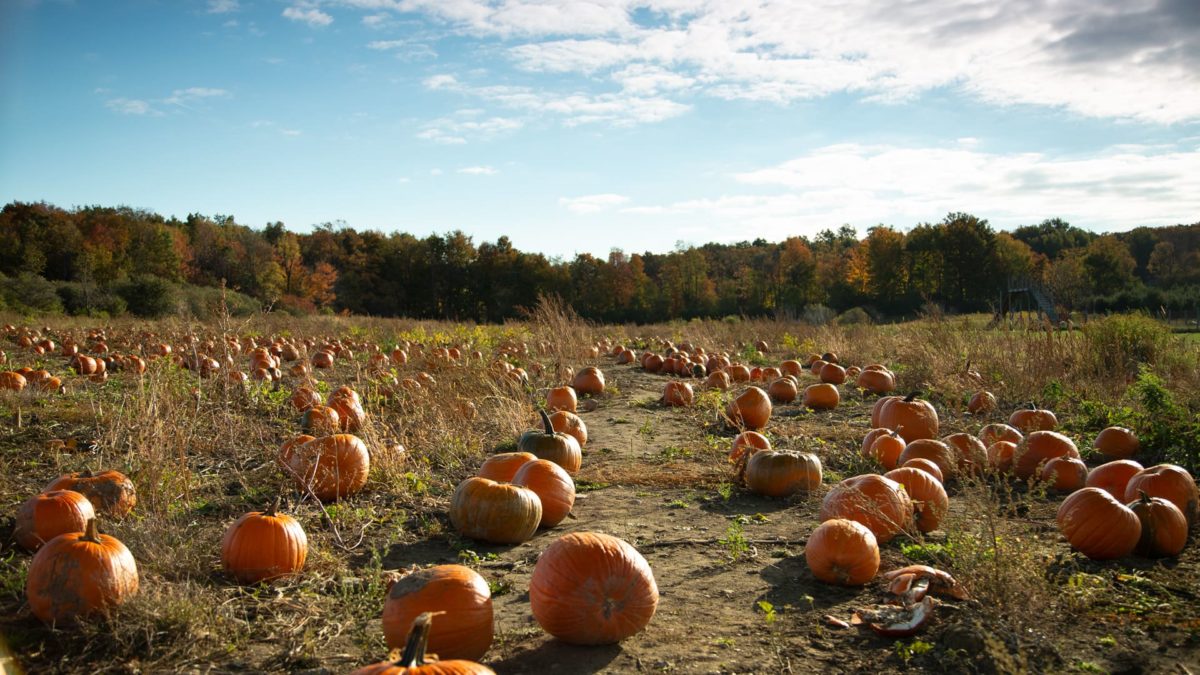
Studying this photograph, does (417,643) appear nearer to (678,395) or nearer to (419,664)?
(419,664)

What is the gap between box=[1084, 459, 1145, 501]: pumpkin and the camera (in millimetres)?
4945

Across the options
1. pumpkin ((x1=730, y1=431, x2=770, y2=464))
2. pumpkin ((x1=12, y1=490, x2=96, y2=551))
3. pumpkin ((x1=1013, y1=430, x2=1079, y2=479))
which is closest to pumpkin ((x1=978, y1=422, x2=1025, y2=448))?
pumpkin ((x1=1013, y1=430, x2=1079, y2=479))

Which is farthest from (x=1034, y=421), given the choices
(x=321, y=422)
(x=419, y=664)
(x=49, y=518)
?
(x=49, y=518)

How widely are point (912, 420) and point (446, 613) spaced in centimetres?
557

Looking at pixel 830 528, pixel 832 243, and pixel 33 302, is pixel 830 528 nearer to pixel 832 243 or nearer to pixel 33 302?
pixel 33 302

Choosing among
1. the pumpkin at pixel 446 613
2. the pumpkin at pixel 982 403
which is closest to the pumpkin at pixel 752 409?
the pumpkin at pixel 982 403

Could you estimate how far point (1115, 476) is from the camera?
5012mm

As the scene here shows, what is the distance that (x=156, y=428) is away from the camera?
15.0 ft

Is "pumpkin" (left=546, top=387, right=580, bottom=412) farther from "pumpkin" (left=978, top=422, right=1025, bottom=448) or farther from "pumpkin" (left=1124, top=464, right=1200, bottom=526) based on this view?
"pumpkin" (left=1124, top=464, right=1200, bottom=526)

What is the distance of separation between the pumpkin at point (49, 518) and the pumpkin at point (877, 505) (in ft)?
13.4

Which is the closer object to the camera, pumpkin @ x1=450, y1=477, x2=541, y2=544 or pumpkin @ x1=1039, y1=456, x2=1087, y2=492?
pumpkin @ x1=450, y1=477, x2=541, y2=544

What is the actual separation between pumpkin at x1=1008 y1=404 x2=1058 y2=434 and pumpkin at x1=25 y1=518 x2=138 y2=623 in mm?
7153

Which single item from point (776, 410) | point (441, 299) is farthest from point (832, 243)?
point (776, 410)

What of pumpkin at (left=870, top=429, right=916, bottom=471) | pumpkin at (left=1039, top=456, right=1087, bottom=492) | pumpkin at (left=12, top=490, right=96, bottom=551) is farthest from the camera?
pumpkin at (left=870, top=429, right=916, bottom=471)
